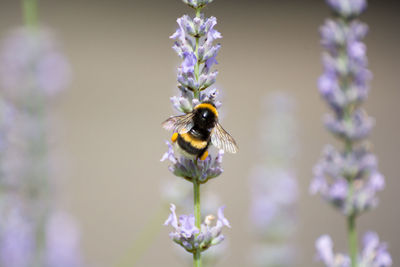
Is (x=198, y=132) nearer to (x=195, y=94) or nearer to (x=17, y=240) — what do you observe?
(x=195, y=94)

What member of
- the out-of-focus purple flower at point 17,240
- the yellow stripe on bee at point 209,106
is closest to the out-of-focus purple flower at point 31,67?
the out-of-focus purple flower at point 17,240

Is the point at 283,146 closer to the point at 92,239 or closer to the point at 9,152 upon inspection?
the point at 9,152

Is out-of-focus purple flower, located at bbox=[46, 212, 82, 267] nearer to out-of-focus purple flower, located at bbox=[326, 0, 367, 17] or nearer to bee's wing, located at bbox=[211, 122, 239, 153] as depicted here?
bee's wing, located at bbox=[211, 122, 239, 153]

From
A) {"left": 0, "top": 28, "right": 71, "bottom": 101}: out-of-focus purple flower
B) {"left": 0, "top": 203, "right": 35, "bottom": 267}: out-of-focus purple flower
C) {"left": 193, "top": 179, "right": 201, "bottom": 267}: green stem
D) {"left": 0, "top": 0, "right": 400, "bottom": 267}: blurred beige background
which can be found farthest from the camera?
{"left": 0, "top": 0, "right": 400, "bottom": 267}: blurred beige background

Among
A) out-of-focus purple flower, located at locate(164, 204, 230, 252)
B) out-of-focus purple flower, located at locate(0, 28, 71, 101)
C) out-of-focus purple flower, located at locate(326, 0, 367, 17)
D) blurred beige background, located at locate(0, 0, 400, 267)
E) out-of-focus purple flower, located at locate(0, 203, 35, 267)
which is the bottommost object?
out-of-focus purple flower, located at locate(164, 204, 230, 252)

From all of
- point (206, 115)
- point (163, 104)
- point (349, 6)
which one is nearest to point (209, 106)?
point (206, 115)

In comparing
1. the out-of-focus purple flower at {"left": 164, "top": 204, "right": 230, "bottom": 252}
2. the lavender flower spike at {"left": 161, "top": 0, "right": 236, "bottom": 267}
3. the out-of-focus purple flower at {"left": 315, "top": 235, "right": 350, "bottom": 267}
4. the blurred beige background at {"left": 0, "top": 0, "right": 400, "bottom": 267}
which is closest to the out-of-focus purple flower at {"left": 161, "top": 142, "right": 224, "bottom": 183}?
the lavender flower spike at {"left": 161, "top": 0, "right": 236, "bottom": 267}

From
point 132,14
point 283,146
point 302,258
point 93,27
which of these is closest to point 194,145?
point 283,146
